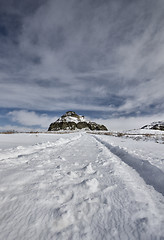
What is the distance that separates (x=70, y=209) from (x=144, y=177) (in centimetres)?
159

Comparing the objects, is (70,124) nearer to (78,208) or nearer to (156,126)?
(156,126)

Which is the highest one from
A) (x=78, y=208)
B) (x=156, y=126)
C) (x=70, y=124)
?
(x=70, y=124)

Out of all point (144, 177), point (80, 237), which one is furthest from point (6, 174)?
point (144, 177)

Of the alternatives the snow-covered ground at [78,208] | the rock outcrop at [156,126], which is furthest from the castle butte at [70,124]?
the snow-covered ground at [78,208]

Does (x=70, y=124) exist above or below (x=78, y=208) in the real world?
above

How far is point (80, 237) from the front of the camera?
2.81ft

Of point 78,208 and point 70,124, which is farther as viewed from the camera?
point 70,124

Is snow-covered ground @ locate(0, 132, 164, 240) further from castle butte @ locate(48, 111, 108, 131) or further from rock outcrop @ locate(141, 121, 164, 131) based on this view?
castle butte @ locate(48, 111, 108, 131)

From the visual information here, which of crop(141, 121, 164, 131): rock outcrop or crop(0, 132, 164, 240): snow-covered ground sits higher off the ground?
crop(141, 121, 164, 131): rock outcrop

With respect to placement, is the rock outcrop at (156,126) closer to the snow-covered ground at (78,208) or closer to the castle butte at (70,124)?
the castle butte at (70,124)

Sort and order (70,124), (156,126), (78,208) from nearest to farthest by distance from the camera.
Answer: (78,208), (156,126), (70,124)

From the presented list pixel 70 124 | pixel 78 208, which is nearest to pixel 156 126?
pixel 70 124

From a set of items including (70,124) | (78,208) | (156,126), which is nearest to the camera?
(78,208)

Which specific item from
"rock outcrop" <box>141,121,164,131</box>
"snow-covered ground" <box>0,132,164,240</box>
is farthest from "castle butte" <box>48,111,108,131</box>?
"snow-covered ground" <box>0,132,164,240</box>
